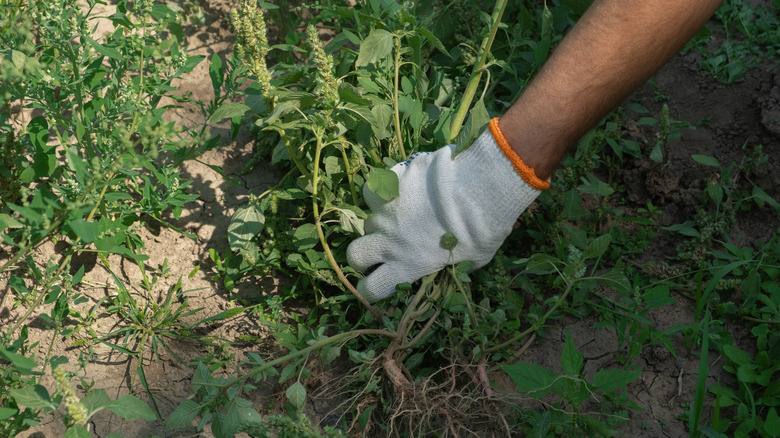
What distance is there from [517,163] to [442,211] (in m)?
0.29

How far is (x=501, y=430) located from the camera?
184cm

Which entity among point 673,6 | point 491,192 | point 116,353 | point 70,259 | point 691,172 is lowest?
point 691,172

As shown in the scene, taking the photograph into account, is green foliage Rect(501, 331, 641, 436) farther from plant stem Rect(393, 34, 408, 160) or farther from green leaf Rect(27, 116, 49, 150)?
green leaf Rect(27, 116, 49, 150)

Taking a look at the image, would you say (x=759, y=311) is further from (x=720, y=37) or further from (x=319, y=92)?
(x=319, y=92)

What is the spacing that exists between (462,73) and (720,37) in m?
1.23

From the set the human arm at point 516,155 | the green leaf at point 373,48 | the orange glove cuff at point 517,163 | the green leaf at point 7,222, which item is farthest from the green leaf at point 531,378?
the green leaf at point 7,222

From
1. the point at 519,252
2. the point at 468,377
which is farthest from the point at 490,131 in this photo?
the point at 468,377

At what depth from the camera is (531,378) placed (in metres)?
1.68

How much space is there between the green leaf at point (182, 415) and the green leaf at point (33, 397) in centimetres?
26

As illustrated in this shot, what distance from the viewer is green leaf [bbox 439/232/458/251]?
6.66ft

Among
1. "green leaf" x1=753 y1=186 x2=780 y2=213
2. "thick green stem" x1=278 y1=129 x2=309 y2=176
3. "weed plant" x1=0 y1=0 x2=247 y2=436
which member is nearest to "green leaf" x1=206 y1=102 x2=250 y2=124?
"weed plant" x1=0 y1=0 x2=247 y2=436

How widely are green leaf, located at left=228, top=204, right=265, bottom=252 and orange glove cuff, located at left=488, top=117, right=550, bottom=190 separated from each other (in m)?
0.83

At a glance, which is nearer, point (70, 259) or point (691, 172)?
point (70, 259)

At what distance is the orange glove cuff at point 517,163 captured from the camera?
6.57 feet
